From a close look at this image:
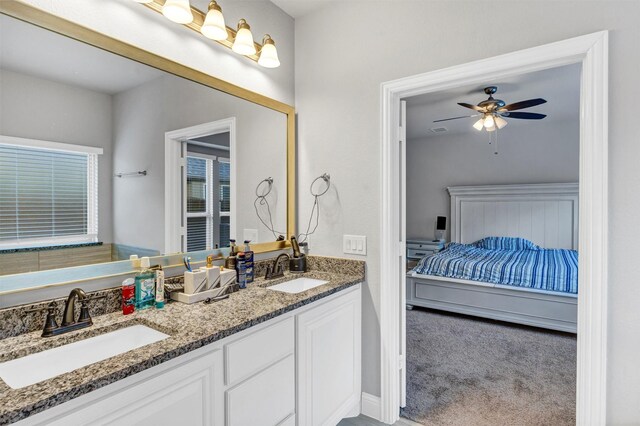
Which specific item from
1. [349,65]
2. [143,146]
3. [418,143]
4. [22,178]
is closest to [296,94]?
[349,65]

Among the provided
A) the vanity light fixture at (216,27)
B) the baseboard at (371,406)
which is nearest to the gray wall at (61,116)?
the vanity light fixture at (216,27)

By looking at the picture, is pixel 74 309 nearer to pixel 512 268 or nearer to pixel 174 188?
pixel 174 188

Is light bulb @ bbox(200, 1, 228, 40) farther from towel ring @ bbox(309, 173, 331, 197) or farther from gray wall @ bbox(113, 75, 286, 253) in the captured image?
towel ring @ bbox(309, 173, 331, 197)

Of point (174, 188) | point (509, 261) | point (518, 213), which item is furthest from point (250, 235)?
point (518, 213)

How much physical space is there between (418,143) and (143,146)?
5821 mm

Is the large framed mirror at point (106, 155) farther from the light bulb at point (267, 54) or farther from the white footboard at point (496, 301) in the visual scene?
the white footboard at point (496, 301)

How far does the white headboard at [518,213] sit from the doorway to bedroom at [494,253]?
0.02 metres

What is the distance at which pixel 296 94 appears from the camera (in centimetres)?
242

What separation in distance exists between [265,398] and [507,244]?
5.11m

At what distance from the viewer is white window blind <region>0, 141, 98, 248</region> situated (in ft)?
3.81

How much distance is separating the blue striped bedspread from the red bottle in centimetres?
354

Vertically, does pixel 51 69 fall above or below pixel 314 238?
above

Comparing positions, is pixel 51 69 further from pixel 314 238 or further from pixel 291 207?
pixel 314 238

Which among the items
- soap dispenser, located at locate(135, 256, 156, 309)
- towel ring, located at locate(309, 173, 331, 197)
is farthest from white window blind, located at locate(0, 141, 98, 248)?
towel ring, located at locate(309, 173, 331, 197)
